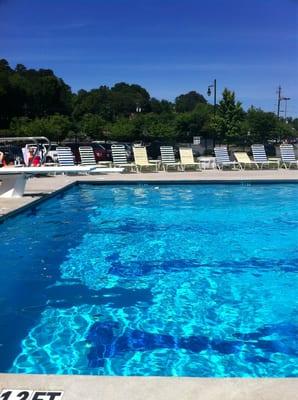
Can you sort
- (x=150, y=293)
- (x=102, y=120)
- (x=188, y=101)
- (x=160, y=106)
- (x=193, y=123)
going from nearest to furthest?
1. (x=150, y=293)
2. (x=102, y=120)
3. (x=193, y=123)
4. (x=160, y=106)
5. (x=188, y=101)

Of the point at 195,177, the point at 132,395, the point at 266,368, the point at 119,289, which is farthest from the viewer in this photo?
the point at 195,177

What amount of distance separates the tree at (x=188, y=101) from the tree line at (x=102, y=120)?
46.4ft

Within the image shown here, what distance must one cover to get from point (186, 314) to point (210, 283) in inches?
42.5

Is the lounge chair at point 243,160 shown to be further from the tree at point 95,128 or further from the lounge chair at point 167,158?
the tree at point 95,128

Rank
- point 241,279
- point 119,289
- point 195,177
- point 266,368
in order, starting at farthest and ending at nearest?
1. point 195,177
2. point 241,279
3. point 119,289
4. point 266,368

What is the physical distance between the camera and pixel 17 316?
4906 millimetres

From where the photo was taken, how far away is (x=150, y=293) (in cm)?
565

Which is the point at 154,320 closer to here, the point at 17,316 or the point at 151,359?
the point at 151,359

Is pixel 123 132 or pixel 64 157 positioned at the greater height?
pixel 64 157

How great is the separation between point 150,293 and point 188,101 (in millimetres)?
88484

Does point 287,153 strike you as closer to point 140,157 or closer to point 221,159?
point 221,159

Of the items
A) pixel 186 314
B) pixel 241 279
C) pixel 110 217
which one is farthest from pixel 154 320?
pixel 110 217

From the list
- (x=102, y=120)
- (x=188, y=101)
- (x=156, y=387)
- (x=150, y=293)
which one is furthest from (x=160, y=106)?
(x=156, y=387)

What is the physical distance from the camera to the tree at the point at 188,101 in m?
83.6
